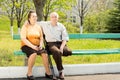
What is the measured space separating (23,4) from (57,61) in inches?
970

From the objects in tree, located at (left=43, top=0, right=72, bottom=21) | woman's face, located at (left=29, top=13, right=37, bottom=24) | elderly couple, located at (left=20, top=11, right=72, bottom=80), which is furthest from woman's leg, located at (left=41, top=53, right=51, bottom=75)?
tree, located at (left=43, top=0, right=72, bottom=21)

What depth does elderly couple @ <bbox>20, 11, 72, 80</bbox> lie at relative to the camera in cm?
724

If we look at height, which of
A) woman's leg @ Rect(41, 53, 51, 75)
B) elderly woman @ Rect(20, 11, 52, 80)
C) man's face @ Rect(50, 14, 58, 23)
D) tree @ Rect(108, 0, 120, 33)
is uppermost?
man's face @ Rect(50, 14, 58, 23)

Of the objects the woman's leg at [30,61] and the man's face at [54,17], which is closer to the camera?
the woman's leg at [30,61]

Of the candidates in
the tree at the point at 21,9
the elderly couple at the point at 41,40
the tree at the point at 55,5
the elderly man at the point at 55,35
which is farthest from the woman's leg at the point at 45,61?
the tree at the point at 21,9

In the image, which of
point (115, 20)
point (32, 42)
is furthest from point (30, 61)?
point (115, 20)

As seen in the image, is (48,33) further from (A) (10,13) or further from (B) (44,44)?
(A) (10,13)

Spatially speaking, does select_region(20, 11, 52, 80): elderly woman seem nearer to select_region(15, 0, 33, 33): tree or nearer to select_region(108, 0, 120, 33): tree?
select_region(108, 0, 120, 33): tree

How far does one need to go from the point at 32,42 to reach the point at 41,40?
0.63 feet

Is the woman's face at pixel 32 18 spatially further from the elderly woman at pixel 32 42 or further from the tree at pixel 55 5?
the tree at pixel 55 5

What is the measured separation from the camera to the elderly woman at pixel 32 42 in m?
7.22

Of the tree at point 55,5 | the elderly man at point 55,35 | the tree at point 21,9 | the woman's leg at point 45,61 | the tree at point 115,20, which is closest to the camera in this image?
the woman's leg at point 45,61

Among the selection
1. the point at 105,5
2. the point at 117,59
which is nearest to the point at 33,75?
the point at 117,59

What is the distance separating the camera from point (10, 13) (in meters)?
36.5
